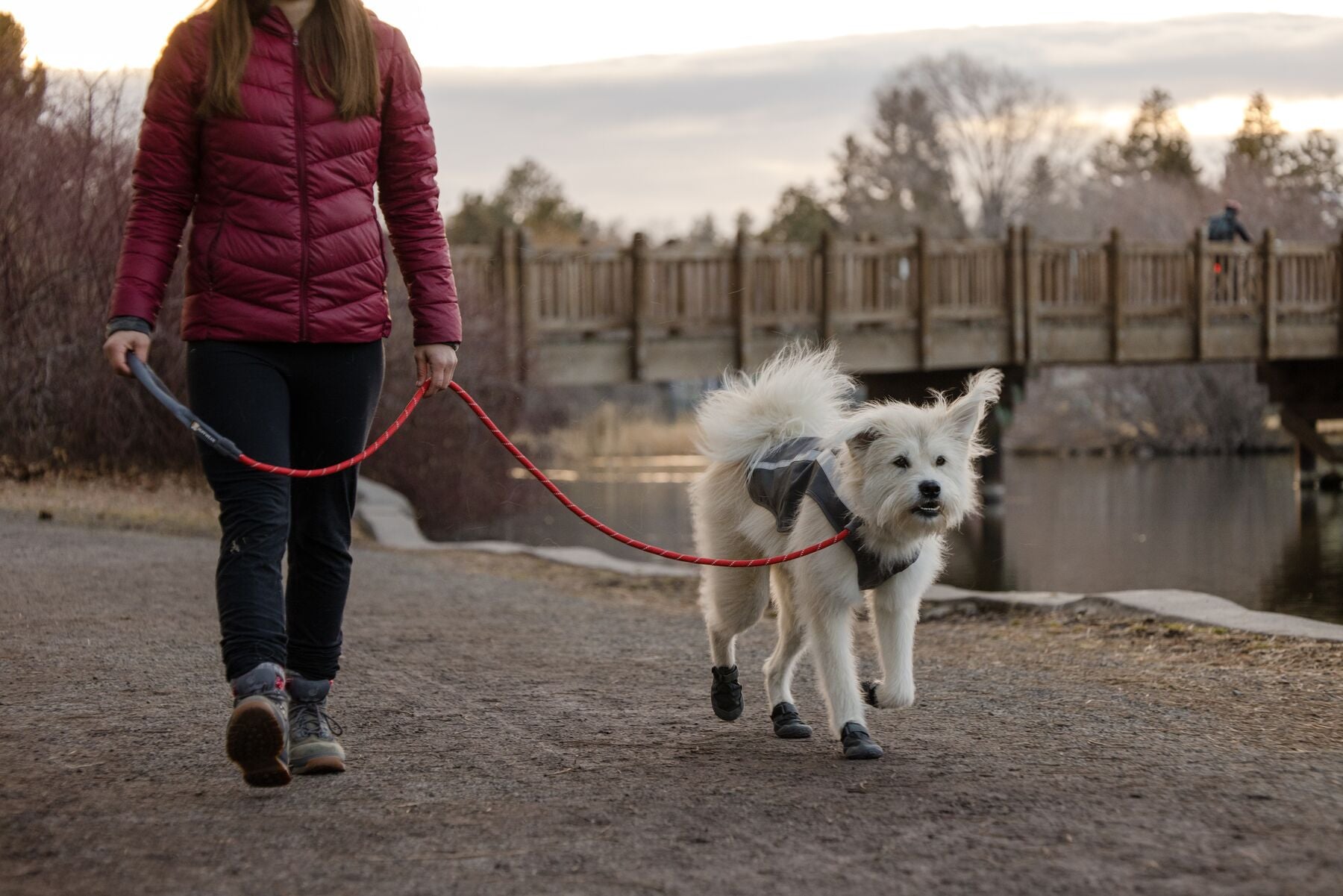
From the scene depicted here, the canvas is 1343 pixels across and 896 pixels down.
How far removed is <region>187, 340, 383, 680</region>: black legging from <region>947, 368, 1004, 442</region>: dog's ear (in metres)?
1.95

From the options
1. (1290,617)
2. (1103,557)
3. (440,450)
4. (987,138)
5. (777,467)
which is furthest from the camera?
(987,138)

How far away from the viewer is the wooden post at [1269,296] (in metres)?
32.9

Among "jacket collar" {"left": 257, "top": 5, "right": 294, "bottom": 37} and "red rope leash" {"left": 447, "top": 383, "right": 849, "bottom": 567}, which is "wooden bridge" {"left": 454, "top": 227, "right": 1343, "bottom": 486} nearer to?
"red rope leash" {"left": 447, "top": 383, "right": 849, "bottom": 567}

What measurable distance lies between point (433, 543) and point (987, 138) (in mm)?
62932

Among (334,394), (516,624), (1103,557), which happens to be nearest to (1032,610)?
(516,624)

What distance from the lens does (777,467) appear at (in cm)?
631

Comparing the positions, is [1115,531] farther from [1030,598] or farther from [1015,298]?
[1030,598]

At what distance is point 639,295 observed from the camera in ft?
86.9

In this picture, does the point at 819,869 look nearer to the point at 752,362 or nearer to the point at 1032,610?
the point at 1032,610

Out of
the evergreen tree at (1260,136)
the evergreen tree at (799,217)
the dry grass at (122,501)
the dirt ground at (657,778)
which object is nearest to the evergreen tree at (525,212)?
the evergreen tree at (799,217)

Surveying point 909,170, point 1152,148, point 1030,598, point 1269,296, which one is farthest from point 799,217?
point 1030,598

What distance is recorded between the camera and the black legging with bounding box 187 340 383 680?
196 inches

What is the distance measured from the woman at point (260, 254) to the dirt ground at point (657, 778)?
528 millimetres

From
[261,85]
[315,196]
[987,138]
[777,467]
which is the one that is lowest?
[777,467]
